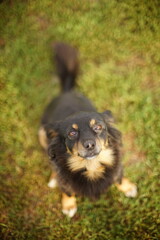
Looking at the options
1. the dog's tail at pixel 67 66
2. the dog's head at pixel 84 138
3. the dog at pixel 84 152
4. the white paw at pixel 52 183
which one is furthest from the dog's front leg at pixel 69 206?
the dog's tail at pixel 67 66

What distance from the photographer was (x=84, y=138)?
216cm

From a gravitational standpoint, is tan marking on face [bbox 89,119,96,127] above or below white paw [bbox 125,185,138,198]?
above

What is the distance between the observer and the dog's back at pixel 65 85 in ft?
10.3

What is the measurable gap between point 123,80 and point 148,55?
0.73 m

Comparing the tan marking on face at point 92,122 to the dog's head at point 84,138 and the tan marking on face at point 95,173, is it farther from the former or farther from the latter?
the tan marking on face at point 95,173

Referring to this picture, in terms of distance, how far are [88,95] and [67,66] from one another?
0.70 metres

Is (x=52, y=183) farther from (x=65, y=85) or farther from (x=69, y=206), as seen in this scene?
(x=65, y=85)

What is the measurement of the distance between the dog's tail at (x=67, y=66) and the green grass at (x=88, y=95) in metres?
0.43

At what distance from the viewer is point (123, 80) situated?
3926 millimetres

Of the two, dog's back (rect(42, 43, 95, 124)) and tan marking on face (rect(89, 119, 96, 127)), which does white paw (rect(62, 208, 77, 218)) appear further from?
tan marking on face (rect(89, 119, 96, 127))

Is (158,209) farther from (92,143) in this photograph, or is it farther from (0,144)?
(0,144)

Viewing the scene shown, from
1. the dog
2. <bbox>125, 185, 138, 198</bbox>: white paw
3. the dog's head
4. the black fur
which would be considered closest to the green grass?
<bbox>125, 185, 138, 198</bbox>: white paw

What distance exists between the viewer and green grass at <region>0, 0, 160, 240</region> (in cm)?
312

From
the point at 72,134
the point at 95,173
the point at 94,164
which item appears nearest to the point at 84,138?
the point at 72,134
